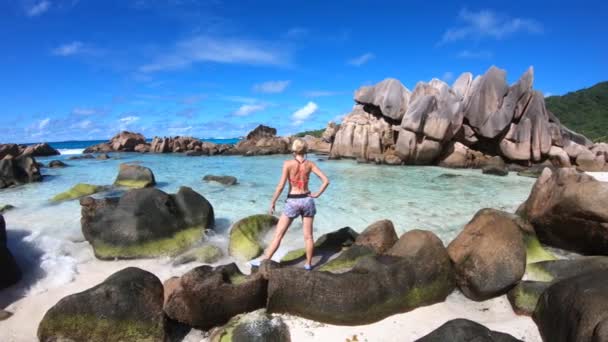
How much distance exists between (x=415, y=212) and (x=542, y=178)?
402cm

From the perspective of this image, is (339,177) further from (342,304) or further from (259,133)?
(259,133)

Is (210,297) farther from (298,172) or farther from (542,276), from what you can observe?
(542,276)

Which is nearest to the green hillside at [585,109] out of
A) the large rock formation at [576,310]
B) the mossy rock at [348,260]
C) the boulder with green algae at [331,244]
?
the boulder with green algae at [331,244]

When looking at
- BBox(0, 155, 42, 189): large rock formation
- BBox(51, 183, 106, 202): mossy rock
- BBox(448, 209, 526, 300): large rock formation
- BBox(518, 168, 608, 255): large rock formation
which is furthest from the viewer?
BBox(0, 155, 42, 189): large rock formation

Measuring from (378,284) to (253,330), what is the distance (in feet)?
6.04

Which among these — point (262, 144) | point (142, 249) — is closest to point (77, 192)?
point (142, 249)

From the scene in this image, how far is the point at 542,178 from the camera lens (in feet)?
29.6

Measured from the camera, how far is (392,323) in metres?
5.10

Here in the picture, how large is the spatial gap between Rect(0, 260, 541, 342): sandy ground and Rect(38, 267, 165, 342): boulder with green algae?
21.9 inches

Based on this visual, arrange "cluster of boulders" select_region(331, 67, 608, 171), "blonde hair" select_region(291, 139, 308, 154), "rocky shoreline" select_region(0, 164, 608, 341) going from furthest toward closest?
"cluster of boulders" select_region(331, 67, 608, 171) < "blonde hair" select_region(291, 139, 308, 154) < "rocky shoreline" select_region(0, 164, 608, 341)

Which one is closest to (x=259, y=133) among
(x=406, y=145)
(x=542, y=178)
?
(x=406, y=145)

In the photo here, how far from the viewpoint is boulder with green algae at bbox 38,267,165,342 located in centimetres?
462

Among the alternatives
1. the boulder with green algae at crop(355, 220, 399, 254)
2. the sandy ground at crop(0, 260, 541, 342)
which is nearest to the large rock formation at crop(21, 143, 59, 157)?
the sandy ground at crop(0, 260, 541, 342)

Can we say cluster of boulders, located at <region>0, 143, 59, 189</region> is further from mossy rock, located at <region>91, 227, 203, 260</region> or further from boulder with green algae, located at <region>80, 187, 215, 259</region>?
mossy rock, located at <region>91, 227, 203, 260</region>
